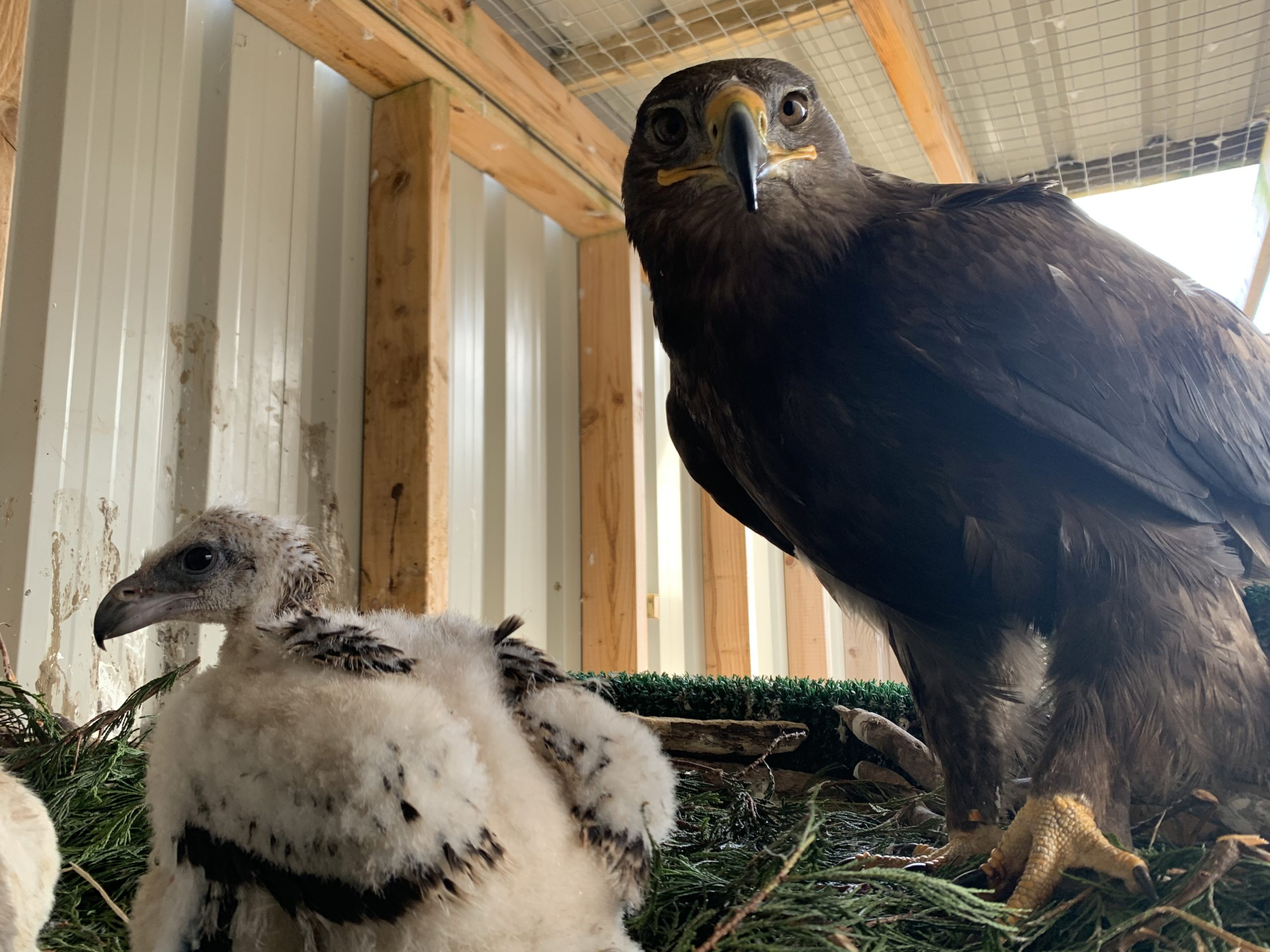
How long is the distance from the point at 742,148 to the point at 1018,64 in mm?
2317

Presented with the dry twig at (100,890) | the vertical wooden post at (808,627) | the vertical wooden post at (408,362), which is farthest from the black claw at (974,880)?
the vertical wooden post at (808,627)

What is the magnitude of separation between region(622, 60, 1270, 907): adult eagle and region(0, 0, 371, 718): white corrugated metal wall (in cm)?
149

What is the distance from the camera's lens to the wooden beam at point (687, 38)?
2676 mm

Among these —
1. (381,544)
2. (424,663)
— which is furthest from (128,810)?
(381,544)

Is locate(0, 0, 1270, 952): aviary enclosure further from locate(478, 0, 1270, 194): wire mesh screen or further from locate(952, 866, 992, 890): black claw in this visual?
locate(952, 866, 992, 890): black claw

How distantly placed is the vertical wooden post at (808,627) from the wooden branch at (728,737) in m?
→ 2.66

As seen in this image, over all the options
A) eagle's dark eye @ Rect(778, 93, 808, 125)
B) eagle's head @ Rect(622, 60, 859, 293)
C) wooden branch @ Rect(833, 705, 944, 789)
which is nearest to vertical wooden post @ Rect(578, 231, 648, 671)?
wooden branch @ Rect(833, 705, 944, 789)

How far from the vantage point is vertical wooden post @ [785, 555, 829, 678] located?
15.9ft

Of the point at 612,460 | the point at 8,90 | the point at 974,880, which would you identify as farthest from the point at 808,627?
the point at 8,90

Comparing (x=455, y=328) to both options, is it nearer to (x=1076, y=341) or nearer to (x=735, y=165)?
(x=735, y=165)

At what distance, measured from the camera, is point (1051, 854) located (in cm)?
128

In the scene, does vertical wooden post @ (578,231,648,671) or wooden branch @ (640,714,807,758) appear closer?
wooden branch @ (640,714,807,758)

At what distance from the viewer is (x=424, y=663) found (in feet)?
3.66

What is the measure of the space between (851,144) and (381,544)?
105 inches
